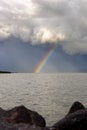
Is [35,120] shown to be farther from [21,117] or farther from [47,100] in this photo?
[47,100]

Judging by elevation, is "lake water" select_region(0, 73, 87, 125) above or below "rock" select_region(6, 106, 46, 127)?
below

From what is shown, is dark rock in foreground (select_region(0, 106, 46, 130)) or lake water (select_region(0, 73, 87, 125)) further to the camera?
lake water (select_region(0, 73, 87, 125))

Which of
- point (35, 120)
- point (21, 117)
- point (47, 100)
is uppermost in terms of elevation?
point (21, 117)

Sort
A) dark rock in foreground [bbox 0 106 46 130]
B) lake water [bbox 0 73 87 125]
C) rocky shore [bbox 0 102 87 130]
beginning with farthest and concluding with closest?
lake water [bbox 0 73 87 125]
dark rock in foreground [bbox 0 106 46 130]
rocky shore [bbox 0 102 87 130]

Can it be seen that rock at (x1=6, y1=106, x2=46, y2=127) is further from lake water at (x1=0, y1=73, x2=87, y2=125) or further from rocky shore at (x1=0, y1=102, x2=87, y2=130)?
lake water at (x1=0, y1=73, x2=87, y2=125)

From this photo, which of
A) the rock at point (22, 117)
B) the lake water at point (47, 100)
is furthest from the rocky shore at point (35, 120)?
the lake water at point (47, 100)

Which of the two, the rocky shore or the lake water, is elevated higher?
the rocky shore

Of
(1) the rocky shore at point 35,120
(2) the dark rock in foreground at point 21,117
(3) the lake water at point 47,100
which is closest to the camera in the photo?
(1) the rocky shore at point 35,120

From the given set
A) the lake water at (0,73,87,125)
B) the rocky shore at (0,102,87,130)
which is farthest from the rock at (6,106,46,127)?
the lake water at (0,73,87,125)

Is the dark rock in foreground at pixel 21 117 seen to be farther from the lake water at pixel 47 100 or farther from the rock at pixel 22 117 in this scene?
the lake water at pixel 47 100

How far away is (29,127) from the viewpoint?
18.8 metres

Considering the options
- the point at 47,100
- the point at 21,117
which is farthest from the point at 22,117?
the point at 47,100

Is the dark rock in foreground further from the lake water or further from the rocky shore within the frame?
the lake water

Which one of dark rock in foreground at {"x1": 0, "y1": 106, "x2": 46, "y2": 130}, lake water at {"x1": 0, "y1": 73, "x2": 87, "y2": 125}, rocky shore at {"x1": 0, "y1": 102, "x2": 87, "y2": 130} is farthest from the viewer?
lake water at {"x1": 0, "y1": 73, "x2": 87, "y2": 125}
